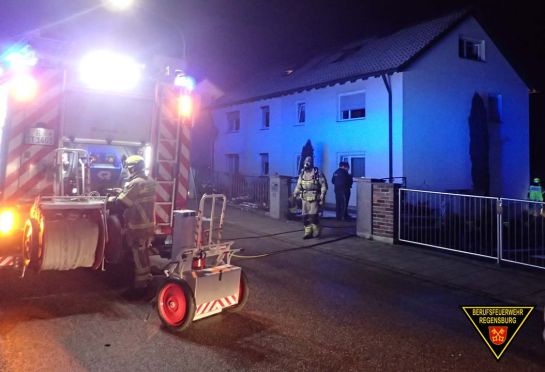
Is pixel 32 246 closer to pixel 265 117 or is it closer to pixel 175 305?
pixel 175 305

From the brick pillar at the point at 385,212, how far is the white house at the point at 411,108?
5724 mm

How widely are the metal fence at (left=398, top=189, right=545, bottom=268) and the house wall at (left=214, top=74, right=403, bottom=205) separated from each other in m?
6.16

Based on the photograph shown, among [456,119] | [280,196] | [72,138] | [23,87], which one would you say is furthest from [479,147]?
[23,87]

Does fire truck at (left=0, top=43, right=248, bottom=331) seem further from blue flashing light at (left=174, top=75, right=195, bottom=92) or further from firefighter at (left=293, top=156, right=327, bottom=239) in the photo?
firefighter at (left=293, top=156, right=327, bottom=239)

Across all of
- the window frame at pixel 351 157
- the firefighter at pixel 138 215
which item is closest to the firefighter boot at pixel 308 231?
the firefighter at pixel 138 215

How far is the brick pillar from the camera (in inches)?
380

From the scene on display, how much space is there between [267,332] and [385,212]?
5.94 meters

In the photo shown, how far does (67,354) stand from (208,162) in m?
22.8

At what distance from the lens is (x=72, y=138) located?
6043mm

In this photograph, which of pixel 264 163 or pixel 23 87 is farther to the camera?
pixel 264 163

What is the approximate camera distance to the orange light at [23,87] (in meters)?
5.32

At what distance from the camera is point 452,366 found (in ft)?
12.6

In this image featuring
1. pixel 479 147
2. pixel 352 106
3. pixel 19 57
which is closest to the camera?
pixel 19 57

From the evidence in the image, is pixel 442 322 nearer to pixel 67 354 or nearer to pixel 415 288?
pixel 415 288
